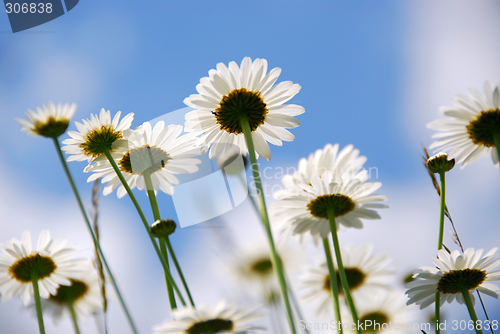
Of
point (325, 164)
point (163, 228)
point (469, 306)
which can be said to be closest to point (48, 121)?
point (163, 228)

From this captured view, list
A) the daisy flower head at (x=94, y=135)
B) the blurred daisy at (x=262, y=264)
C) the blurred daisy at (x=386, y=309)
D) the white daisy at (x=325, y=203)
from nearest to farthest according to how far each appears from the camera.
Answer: the white daisy at (x=325, y=203), the daisy flower head at (x=94, y=135), the blurred daisy at (x=262, y=264), the blurred daisy at (x=386, y=309)

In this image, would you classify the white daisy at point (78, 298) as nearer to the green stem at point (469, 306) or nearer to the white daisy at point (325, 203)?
the white daisy at point (325, 203)

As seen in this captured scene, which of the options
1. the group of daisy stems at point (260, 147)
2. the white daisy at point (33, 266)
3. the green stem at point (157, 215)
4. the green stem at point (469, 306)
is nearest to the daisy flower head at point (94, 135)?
the group of daisy stems at point (260, 147)

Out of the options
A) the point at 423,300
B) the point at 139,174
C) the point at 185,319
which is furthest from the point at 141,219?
the point at 423,300

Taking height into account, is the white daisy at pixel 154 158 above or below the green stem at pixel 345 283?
above

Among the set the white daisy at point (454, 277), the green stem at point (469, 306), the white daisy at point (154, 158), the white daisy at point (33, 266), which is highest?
the white daisy at point (154, 158)

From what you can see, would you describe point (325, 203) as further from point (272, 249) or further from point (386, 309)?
point (386, 309)

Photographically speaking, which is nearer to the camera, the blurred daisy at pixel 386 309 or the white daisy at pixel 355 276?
the white daisy at pixel 355 276
